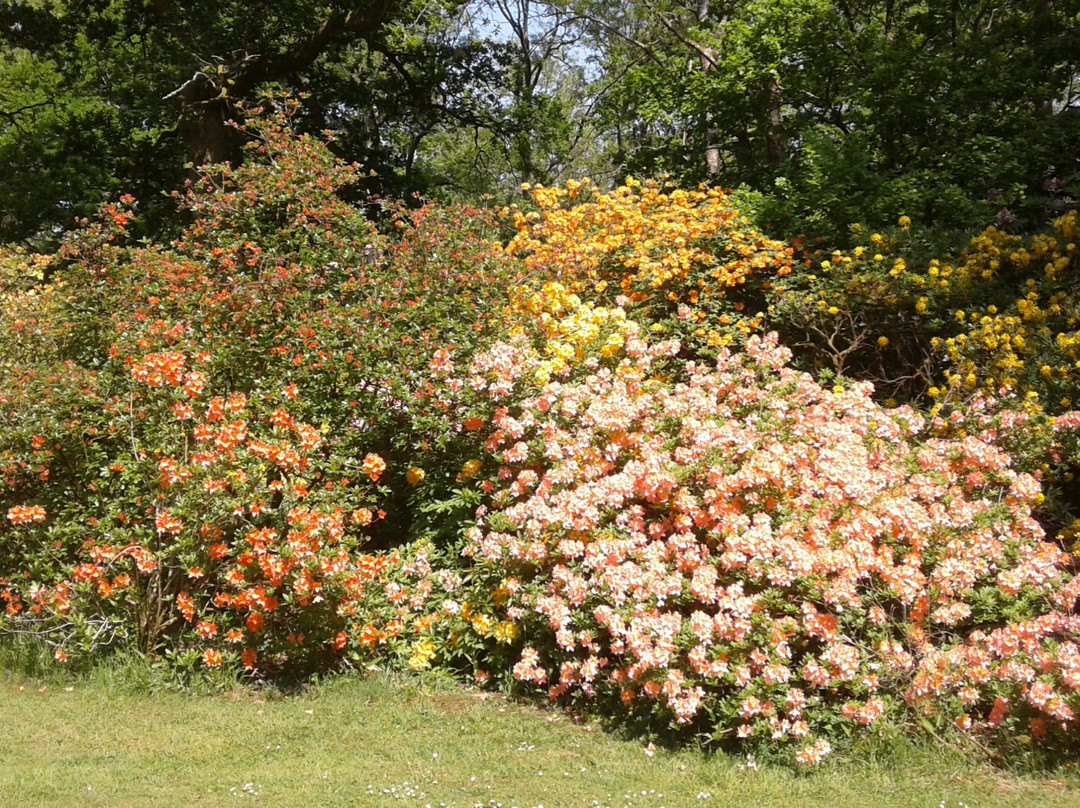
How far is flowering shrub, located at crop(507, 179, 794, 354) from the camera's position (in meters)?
7.29

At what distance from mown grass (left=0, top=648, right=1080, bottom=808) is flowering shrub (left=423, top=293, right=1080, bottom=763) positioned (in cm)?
20

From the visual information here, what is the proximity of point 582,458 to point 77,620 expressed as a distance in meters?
2.68

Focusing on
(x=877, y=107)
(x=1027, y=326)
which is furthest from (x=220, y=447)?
(x=877, y=107)

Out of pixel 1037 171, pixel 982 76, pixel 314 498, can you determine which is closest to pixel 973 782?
pixel 314 498

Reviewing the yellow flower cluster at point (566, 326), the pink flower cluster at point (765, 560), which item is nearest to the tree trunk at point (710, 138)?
the yellow flower cluster at point (566, 326)

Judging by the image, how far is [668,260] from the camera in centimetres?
727

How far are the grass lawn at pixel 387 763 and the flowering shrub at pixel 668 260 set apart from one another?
12.8 ft

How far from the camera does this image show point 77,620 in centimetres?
439

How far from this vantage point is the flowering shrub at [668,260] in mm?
7285

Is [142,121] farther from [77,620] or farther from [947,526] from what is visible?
[947,526]

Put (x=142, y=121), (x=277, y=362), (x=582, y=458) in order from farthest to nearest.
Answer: (x=142, y=121), (x=277, y=362), (x=582, y=458)

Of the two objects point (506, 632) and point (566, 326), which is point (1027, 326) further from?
point (506, 632)

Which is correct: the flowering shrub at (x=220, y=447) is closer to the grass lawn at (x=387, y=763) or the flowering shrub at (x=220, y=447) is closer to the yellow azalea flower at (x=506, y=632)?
the grass lawn at (x=387, y=763)

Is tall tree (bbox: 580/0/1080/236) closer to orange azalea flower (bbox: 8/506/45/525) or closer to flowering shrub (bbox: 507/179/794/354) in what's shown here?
flowering shrub (bbox: 507/179/794/354)
